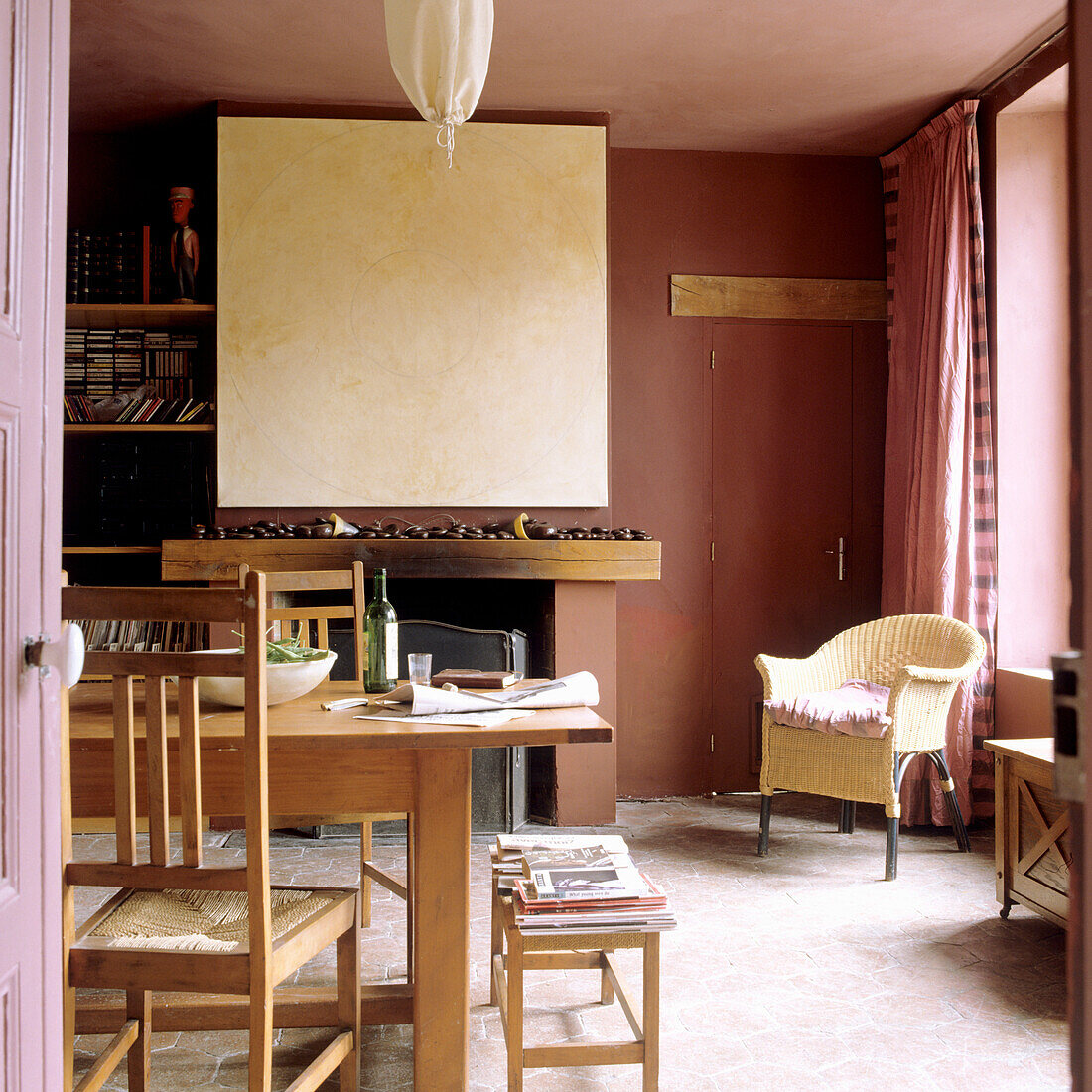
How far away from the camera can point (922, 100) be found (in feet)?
13.5

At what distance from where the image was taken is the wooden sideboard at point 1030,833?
8.68ft

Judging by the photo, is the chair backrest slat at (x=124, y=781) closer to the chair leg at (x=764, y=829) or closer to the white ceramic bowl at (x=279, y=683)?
the white ceramic bowl at (x=279, y=683)

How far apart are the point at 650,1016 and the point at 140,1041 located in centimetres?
96

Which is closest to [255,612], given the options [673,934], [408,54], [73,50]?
[408,54]

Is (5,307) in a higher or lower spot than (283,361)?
lower

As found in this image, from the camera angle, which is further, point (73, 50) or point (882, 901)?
point (73, 50)

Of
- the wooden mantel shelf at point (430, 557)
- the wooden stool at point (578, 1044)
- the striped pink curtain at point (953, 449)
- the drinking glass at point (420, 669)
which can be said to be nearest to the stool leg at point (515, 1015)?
the wooden stool at point (578, 1044)

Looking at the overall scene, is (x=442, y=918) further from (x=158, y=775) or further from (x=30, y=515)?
(x=30, y=515)

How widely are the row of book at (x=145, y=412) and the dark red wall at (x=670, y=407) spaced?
6.10 ft

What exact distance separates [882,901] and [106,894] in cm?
250

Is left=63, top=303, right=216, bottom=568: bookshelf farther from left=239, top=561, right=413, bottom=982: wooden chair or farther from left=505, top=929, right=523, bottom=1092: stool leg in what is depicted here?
left=505, top=929, right=523, bottom=1092: stool leg

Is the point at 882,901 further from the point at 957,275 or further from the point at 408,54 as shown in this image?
the point at 408,54

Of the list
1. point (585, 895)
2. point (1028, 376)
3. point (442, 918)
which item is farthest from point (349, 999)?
point (1028, 376)

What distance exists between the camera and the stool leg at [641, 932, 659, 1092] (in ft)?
5.90
